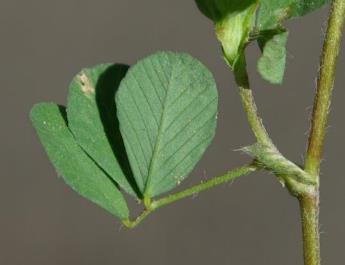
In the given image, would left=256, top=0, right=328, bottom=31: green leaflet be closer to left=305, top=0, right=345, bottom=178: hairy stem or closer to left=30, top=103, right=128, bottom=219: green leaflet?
left=305, top=0, right=345, bottom=178: hairy stem

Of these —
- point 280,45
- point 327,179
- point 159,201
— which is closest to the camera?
point 280,45

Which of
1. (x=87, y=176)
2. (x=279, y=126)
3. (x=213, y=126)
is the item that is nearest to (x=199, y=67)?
(x=213, y=126)

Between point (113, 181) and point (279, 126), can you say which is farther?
point (279, 126)

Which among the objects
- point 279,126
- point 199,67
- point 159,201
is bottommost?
point 279,126

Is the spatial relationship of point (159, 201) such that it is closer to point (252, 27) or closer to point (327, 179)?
point (252, 27)

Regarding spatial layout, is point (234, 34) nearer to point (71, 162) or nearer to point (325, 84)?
point (325, 84)

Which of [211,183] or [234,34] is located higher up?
[234,34]

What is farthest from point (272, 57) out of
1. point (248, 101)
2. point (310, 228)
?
point (310, 228)
